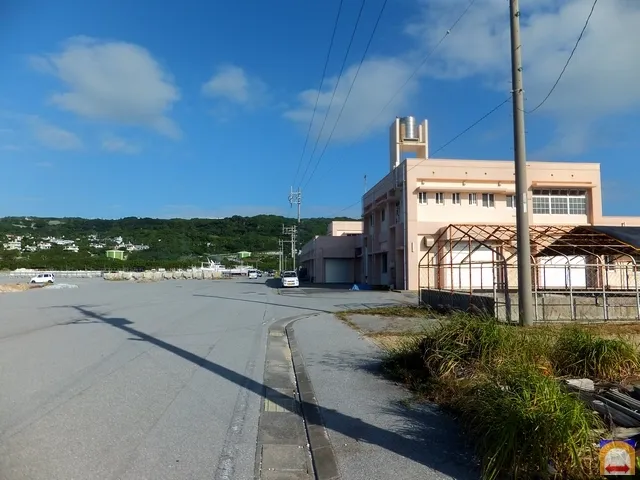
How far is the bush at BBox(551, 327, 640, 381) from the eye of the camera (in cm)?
713

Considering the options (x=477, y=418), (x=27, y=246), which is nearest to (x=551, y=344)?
(x=477, y=418)

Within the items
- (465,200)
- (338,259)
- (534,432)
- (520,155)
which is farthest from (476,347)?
(338,259)

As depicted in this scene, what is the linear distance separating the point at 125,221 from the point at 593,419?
17734cm

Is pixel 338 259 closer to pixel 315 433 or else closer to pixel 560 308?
pixel 560 308

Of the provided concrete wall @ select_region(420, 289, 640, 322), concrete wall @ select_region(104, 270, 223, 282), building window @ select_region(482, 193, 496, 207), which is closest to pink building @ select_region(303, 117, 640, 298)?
building window @ select_region(482, 193, 496, 207)

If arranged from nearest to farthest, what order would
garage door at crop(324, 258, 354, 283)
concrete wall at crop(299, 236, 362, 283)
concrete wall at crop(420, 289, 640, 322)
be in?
1. concrete wall at crop(420, 289, 640, 322)
2. concrete wall at crop(299, 236, 362, 283)
3. garage door at crop(324, 258, 354, 283)

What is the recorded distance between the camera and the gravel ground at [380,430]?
15.8ft

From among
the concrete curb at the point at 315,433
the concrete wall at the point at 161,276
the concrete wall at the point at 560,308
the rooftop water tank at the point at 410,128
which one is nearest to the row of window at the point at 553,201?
the rooftop water tank at the point at 410,128

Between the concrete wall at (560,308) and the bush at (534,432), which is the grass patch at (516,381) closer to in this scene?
the bush at (534,432)

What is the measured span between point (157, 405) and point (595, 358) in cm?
582

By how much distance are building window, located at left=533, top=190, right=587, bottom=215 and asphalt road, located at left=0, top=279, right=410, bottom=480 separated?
110 feet

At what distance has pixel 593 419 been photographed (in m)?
4.79

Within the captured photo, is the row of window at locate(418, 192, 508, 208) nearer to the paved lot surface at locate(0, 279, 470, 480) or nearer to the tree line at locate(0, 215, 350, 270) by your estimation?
the paved lot surface at locate(0, 279, 470, 480)

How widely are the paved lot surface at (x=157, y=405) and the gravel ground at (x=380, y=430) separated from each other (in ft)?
0.19
